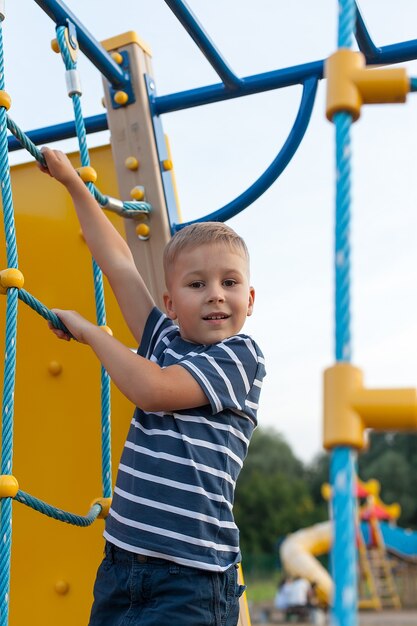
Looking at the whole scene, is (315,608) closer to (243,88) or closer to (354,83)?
(243,88)

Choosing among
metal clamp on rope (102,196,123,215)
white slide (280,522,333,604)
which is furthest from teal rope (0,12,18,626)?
white slide (280,522,333,604)

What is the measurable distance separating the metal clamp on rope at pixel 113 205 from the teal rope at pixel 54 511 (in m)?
0.54

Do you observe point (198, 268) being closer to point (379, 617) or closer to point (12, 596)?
point (12, 596)

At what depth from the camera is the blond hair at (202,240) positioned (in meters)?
1.17

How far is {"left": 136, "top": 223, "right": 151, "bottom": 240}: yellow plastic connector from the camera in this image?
1646mm

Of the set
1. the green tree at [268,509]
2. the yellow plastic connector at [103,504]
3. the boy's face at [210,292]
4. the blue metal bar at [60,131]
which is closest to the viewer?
the boy's face at [210,292]

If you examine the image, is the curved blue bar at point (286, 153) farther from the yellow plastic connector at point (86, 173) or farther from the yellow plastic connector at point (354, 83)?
the yellow plastic connector at point (354, 83)

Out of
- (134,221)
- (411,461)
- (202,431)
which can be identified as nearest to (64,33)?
(134,221)

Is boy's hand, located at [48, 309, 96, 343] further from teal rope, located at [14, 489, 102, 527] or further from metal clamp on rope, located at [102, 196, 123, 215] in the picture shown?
metal clamp on rope, located at [102, 196, 123, 215]

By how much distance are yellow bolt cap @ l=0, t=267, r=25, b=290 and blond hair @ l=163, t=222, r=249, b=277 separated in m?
0.21

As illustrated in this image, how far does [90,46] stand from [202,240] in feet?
2.18

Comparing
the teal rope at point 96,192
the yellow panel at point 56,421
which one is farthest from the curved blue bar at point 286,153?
the yellow panel at point 56,421

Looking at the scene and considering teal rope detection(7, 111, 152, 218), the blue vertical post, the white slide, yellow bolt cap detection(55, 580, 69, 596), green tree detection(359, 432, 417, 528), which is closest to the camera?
the blue vertical post

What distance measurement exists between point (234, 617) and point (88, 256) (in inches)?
34.3
